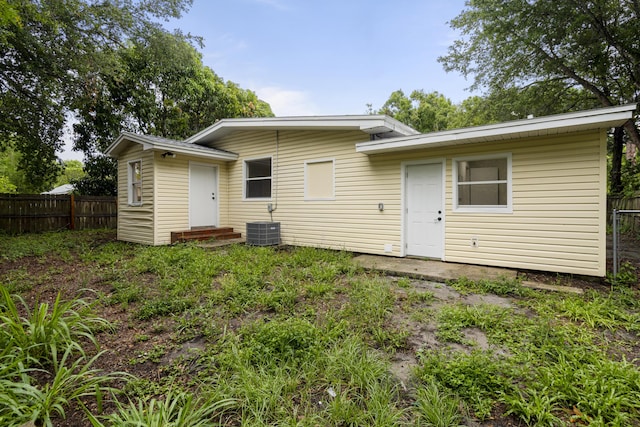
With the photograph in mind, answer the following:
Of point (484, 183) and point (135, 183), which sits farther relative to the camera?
point (135, 183)

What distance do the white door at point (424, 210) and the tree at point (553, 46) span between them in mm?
7382

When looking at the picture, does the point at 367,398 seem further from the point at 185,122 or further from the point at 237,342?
the point at 185,122

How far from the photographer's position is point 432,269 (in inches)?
210

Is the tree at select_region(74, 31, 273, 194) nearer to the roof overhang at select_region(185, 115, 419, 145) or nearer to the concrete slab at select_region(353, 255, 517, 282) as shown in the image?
the roof overhang at select_region(185, 115, 419, 145)

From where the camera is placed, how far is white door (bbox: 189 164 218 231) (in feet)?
28.1

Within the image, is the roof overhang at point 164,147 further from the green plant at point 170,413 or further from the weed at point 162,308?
the green plant at point 170,413

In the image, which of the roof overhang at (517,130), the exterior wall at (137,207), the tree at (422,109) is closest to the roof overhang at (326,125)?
the roof overhang at (517,130)

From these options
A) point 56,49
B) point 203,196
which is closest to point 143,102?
point 56,49

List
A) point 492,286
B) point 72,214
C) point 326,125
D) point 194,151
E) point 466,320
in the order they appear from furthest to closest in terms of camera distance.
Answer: point 72,214, point 194,151, point 326,125, point 492,286, point 466,320

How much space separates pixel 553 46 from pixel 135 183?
14111 mm

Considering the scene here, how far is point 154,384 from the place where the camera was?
2246mm

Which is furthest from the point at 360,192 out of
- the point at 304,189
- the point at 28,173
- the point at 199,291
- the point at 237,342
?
the point at 28,173

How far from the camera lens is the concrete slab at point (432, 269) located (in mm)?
4883

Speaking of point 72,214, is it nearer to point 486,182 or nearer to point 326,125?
point 326,125
